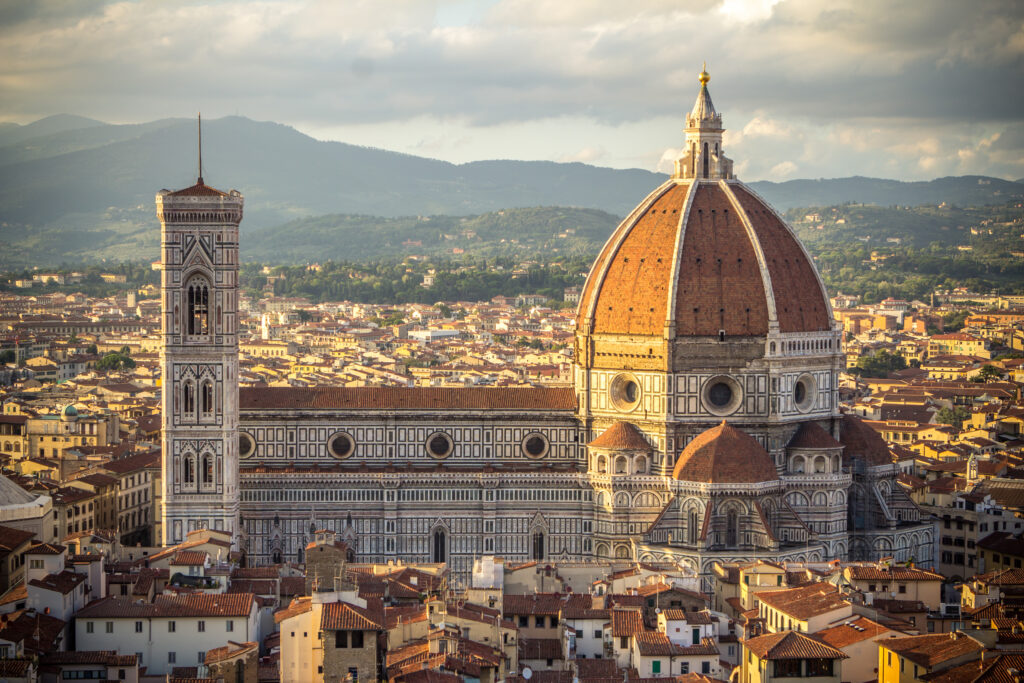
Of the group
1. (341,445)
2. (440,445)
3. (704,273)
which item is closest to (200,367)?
(341,445)

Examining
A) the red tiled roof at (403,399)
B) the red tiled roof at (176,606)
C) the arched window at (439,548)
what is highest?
the red tiled roof at (403,399)

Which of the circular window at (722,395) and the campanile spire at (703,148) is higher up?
the campanile spire at (703,148)

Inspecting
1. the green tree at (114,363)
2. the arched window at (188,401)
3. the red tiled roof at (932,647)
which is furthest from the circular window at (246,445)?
the green tree at (114,363)

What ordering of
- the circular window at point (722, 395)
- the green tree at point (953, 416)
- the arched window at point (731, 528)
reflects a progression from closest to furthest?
the arched window at point (731, 528) < the circular window at point (722, 395) < the green tree at point (953, 416)

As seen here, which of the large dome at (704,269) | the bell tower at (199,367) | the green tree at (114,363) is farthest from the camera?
the green tree at (114,363)

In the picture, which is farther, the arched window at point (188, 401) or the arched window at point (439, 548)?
the arched window at point (439, 548)

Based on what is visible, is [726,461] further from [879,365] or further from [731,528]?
[879,365]

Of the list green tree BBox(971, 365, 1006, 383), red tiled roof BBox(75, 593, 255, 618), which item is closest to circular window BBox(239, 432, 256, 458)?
red tiled roof BBox(75, 593, 255, 618)

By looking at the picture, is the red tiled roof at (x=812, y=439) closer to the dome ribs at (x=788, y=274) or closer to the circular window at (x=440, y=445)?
the dome ribs at (x=788, y=274)
